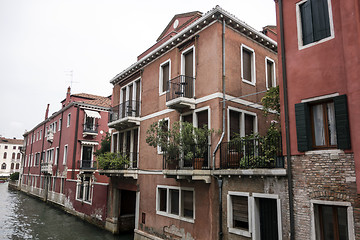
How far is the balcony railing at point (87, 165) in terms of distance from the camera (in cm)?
2749

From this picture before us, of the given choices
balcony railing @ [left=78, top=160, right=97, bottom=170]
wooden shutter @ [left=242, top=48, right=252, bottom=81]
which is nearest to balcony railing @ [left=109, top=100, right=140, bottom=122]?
wooden shutter @ [left=242, top=48, right=252, bottom=81]

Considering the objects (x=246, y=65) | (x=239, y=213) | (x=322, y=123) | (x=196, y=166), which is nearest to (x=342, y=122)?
(x=322, y=123)

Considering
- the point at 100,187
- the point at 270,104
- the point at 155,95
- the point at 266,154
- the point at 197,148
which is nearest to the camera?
the point at 266,154

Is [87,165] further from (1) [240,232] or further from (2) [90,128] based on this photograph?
(1) [240,232]

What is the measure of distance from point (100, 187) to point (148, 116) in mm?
7427

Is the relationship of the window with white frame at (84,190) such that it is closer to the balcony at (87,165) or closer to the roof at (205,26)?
the balcony at (87,165)

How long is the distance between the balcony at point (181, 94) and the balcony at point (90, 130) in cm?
1795

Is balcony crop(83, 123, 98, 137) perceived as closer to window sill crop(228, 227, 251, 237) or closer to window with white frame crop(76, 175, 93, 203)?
window with white frame crop(76, 175, 93, 203)

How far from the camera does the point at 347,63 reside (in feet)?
21.7

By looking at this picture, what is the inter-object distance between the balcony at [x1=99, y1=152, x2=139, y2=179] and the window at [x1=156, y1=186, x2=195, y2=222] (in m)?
2.43

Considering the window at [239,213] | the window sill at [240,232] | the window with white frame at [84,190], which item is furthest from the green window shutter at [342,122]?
the window with white frame at [84,190]

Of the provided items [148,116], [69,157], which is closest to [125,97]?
[148,116]

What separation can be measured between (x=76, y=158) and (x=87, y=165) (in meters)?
1.31

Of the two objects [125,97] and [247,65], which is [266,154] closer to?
[247,65]
